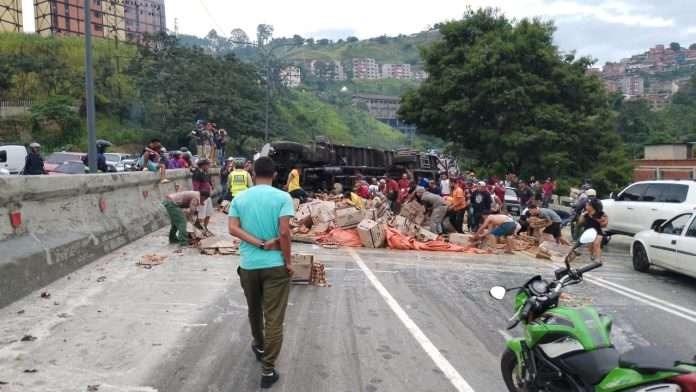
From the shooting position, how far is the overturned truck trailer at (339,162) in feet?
72.5

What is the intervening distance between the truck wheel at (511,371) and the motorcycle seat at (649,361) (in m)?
1.12

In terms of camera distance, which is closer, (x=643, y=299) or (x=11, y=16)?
(x=643, y=299)

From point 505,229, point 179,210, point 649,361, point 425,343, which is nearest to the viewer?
point 649,361

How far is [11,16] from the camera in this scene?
7038 centimetres

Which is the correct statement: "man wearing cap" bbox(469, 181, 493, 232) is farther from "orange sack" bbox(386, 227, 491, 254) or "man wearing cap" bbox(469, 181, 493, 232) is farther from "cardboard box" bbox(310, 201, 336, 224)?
"cardboard box" bbox(310, 201, 336, 224)

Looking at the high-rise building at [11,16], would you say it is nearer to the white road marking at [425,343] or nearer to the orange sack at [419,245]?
the orange sack at [419,245]

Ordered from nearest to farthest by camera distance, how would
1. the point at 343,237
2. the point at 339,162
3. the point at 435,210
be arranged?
the point at 343,237 < the point at 435,210 < the point at 339,162

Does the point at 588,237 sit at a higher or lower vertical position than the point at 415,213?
higher

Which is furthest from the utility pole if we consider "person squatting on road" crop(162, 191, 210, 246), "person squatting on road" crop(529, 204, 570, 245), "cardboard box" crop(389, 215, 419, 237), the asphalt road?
"person squatting on road" crop(529, 204, 570, 245)

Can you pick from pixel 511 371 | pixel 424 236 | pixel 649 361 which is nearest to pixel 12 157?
pixel 424 236

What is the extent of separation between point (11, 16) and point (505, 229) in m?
75.3

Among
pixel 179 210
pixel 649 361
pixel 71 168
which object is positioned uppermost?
pixel 71 168

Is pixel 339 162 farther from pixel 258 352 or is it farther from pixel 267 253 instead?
pixel 267 253

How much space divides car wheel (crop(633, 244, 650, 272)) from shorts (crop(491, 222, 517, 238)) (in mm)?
2502
